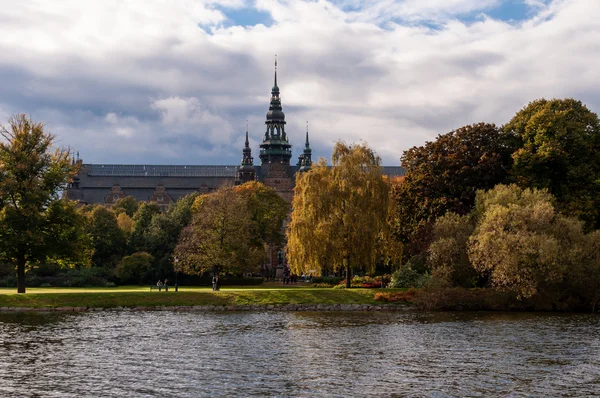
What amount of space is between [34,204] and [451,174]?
37.4 meters

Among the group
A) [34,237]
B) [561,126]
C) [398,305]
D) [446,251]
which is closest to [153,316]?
[34,237]

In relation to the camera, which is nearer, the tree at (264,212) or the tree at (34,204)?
the tree at (34,204)

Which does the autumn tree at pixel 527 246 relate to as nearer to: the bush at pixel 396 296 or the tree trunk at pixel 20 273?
the bush at pixel 396 296

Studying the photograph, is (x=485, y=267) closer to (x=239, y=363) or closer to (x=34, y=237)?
(x=239, y=363)

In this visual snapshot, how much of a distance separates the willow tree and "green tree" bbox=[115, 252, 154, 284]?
31359mm

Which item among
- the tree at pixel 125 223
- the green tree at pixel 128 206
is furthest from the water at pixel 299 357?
the green tree at pixel 128 206

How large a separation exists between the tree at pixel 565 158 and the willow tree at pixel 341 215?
520 inches

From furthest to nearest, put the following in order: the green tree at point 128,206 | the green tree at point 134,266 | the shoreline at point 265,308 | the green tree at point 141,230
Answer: the green tree at point 128,206 < the green tree at point 141,230 < the green tree at point 134,266 < the shoreline at point 265,308

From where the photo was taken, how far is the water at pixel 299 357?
27.1m

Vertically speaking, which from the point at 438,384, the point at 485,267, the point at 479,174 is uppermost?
the point at 479,174

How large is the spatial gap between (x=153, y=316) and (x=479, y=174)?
3279cm

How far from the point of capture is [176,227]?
10031 centimetres

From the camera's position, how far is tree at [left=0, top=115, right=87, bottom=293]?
6362 cm

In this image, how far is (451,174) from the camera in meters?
69.1
